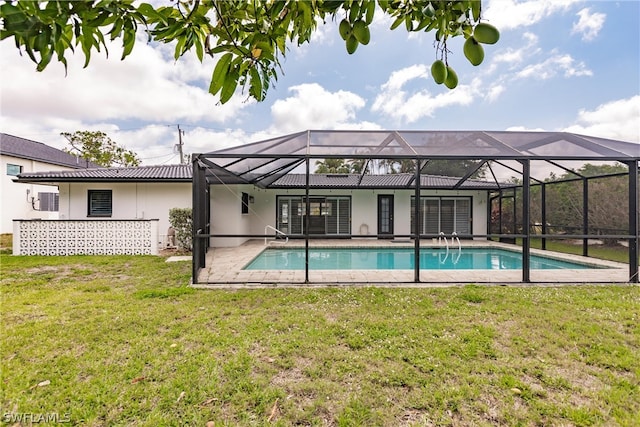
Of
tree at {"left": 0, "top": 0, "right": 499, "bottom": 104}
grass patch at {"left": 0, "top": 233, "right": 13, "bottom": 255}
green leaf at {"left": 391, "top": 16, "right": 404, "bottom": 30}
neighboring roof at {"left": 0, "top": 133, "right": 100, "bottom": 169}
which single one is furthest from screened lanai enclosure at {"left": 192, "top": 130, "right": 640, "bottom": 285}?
neighboring roof at {"left": 0, "top": 133, "right": 100, "bottom": 169}

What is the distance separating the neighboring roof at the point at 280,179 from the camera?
10398 millimetres

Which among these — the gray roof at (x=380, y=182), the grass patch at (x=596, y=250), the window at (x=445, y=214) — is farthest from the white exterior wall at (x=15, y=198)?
the grass patch at (x=596, y=250)

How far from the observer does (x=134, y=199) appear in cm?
1089

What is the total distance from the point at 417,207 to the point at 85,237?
9543 mm

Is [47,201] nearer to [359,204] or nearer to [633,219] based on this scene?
[359,204]

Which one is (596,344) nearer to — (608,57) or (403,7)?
(403,7)

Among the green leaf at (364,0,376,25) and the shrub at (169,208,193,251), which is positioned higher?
Result: the green leaf at (364,0,376,25)

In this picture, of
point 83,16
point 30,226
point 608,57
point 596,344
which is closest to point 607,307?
point 596,344

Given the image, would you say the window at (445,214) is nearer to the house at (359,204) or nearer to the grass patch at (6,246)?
the house at (359,204)

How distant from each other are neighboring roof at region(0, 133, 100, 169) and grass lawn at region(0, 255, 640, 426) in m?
16.4

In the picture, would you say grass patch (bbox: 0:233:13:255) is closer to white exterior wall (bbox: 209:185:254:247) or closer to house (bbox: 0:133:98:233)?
house (bbox: 0:133:98:233)

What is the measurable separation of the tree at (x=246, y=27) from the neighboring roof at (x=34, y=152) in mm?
20496

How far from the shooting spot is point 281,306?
429 cm

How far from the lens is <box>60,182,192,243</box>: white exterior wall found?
35.2 ft
